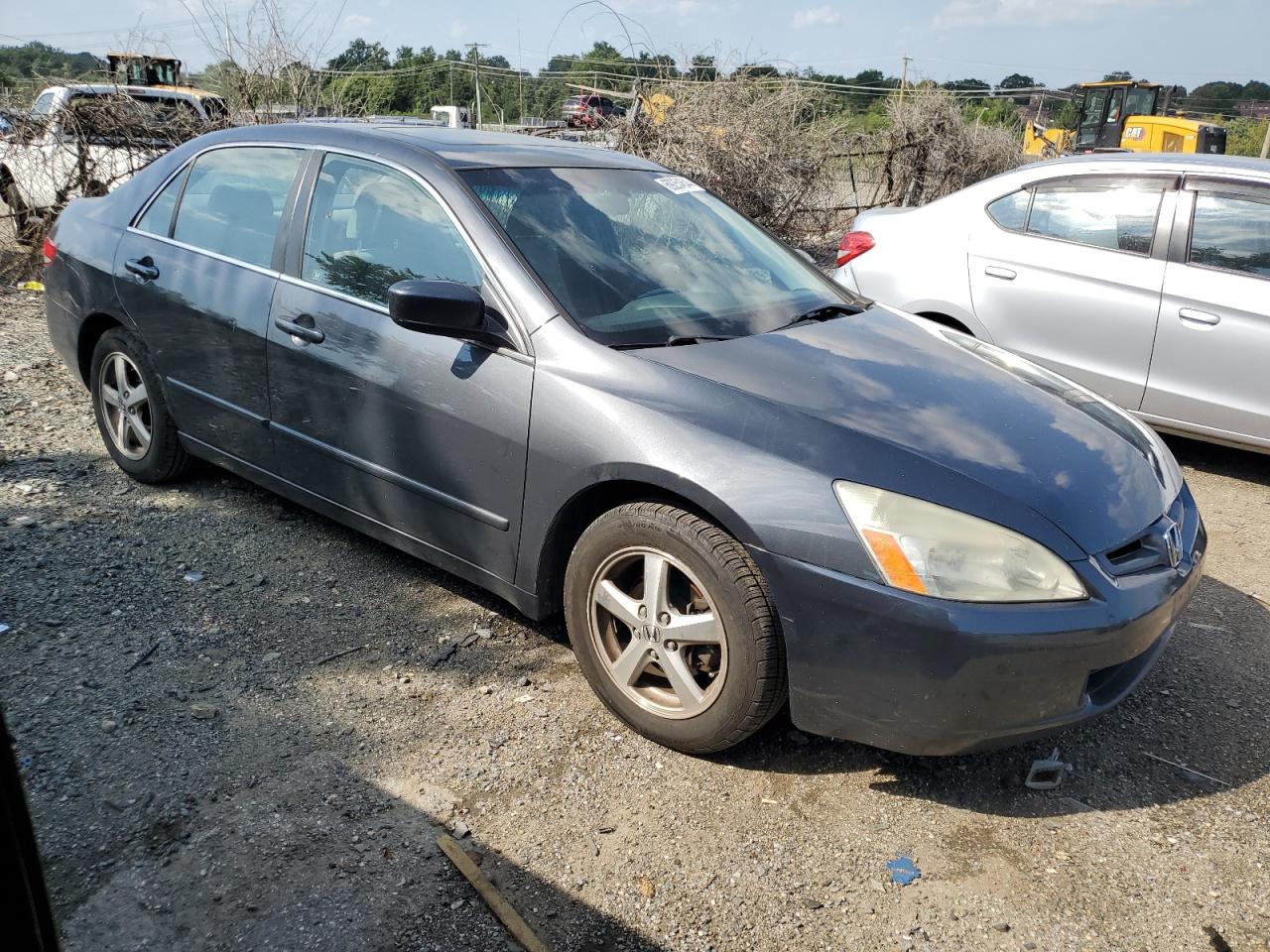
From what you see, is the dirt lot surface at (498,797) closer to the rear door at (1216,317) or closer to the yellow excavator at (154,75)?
the rear door at (1216,317)

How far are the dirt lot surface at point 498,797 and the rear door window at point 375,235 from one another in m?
1.17

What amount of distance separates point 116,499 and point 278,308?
4.77ft

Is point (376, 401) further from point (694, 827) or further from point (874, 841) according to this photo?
point (874, 841)

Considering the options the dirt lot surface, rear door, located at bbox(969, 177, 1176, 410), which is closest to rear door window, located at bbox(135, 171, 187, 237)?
the dirt lot surface

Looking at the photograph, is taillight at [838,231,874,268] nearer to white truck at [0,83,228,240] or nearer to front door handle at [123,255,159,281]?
front door handle at [123,255,159,281]

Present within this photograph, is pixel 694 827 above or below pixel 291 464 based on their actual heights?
below

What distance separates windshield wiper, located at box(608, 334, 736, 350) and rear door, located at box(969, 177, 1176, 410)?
309 centimetres

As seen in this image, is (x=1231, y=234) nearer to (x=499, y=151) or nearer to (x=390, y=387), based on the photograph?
(x=499, y=151)

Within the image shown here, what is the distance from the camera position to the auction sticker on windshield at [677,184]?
404 cm

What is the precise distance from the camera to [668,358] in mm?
2975

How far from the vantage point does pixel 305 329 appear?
356 centimetres

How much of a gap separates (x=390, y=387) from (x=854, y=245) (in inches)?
156

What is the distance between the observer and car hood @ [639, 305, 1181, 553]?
2.66 m

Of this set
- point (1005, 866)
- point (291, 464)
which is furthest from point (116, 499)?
point (1005, 866)
